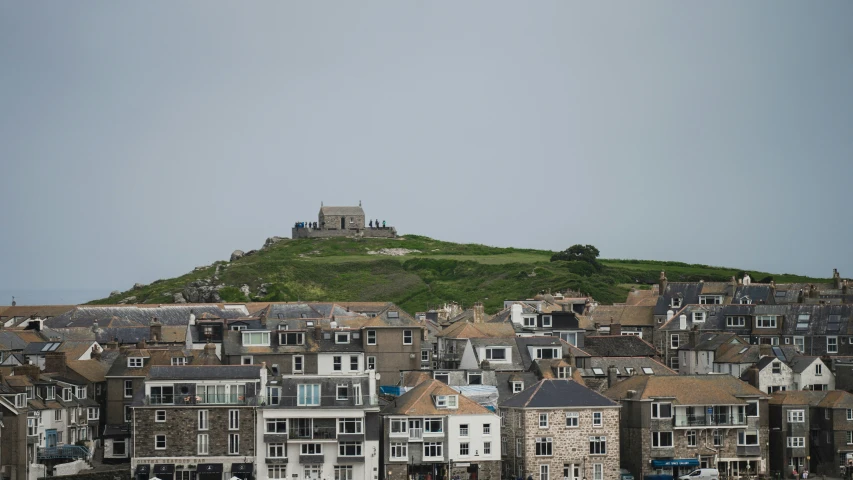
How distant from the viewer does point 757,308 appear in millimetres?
103812

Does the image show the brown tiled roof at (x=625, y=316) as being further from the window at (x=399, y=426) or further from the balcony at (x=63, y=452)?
the balcony at (x=63, y=452)

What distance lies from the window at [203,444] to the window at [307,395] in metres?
5.16

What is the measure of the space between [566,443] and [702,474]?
7.47 metres

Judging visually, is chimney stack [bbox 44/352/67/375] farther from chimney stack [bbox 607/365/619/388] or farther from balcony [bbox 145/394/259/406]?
chimney stack [bbox 607/365/619/388]

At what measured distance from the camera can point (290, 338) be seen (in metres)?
85.0

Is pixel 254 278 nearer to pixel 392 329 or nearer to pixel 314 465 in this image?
pixel 392 329

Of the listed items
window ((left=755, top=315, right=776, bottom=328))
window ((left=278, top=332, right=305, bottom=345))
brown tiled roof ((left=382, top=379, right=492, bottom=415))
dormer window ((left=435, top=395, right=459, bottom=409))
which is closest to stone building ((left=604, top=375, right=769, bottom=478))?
brown tiled roof ((left=382, top=379, right=492, bottom=415))

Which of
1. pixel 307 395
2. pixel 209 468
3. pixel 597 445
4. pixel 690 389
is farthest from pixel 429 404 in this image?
pixel 690 389

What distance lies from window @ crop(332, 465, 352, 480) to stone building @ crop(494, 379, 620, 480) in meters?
8.75

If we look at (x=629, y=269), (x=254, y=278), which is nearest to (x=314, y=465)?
(x=254, y=278)

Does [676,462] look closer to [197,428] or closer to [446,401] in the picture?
[446,401]

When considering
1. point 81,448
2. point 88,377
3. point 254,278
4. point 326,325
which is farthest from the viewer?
point 254,278

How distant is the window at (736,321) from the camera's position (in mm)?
103800

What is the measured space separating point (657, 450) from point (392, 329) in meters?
19.0
